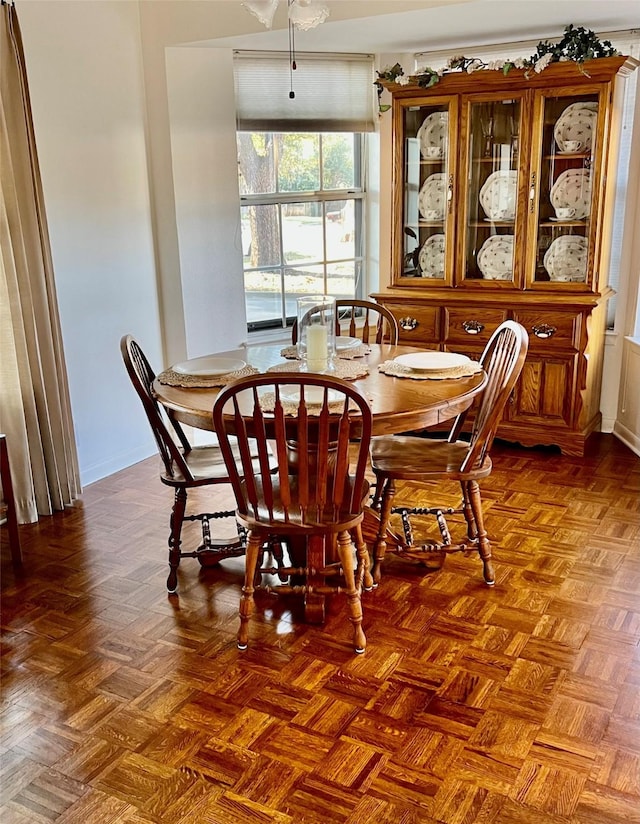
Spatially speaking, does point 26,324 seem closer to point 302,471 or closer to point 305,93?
point 302,471

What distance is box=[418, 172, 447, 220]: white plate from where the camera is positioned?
4.20m

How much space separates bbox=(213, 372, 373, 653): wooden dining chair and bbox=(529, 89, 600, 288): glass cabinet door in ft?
6.78

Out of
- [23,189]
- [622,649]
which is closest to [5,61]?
[23,189]

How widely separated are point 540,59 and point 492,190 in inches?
26.4

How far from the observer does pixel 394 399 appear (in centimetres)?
242

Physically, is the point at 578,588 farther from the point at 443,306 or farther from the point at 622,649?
the point at 443,306

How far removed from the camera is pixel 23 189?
10.5 ft

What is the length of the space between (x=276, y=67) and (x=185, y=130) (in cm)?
68

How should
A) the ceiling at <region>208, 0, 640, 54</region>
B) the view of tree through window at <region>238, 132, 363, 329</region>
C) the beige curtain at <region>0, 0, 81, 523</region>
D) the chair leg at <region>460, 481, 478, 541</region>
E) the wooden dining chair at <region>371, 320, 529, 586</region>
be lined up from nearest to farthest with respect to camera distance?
the wooden dining chair at <region>371, 320, 529, 586</region>
the chair leg at <region>460, 481, 478, 541</region>
the beige curtain at <region>0, 0, 81, 523</region>
the ceiling at <region>208, 0, 640, 54</region>
the view of tree through window at <region>238, 132, 363, 329</region>

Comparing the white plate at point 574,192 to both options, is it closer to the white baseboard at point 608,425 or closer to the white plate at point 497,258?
the white plate at point 497,258

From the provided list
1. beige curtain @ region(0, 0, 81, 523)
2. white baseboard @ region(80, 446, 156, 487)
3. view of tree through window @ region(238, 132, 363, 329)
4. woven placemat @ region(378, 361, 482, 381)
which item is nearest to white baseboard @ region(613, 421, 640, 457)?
woven placemat @ region(378, 361, 482, 381)

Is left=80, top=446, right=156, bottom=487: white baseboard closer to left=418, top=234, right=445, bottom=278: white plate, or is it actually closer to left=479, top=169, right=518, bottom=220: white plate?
left=418, top=234, right=445, bottom=278: white plate

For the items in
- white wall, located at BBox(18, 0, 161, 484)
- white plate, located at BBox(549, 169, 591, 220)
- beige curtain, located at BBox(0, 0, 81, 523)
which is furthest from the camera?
white plate, located at BBox(549, 169, 591, 220)

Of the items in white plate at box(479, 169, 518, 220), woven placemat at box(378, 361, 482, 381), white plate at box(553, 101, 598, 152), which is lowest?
woven placemat at box(378, 361, 482, 381)
